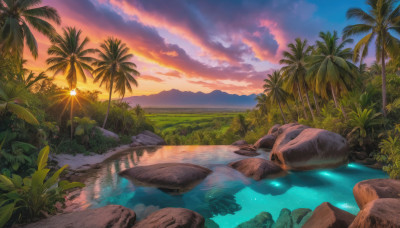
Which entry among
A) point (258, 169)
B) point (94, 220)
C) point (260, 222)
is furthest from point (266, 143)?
point (94, 220)

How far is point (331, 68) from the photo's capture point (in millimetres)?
19281

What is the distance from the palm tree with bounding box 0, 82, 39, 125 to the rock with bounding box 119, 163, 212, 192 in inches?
177

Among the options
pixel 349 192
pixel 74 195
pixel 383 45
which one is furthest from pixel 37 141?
pixel 383 45

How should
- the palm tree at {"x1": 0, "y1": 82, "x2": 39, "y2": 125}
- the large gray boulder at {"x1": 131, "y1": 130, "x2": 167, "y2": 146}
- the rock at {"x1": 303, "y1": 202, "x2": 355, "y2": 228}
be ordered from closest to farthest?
the rock at {"x1": 303, "y1": 202, "x2": 355, "y2": 228}, the palm tree at {"x1": 0, "y1": 82, "x2": 39, "y2": 125}, the large gray boulder at {"x1": 131, "y1": 130, "x2": 167, "y2": 146}

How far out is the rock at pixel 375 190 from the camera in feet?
15.1

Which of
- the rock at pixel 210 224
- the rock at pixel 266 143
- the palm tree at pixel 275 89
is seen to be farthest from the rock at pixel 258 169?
the palm tree at pixel 275 89

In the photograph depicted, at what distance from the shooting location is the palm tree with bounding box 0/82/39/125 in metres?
6.09

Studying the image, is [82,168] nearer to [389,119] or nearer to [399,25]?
[389,119]

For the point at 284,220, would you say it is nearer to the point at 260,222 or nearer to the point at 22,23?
the point at 260,222

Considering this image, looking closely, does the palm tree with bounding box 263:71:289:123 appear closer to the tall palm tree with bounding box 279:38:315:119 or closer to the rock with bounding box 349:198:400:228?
the tall palm tree with bounding box 279:38:315:119

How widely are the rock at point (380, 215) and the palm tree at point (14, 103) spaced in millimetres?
9533

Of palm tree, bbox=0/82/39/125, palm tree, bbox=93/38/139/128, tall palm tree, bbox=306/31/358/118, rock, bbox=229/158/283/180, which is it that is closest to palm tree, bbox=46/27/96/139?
palm tree, bbox=93/38/139/128

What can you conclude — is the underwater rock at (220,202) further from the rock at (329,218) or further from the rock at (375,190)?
the rock at (375,190)

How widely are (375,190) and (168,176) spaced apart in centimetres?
678
